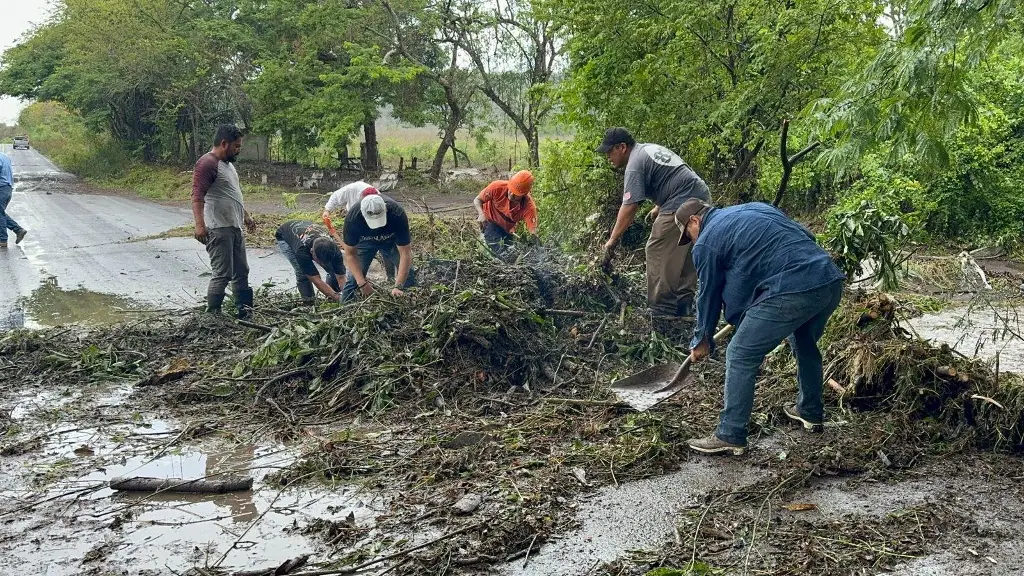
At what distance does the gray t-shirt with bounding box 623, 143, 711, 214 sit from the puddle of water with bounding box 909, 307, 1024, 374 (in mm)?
2186

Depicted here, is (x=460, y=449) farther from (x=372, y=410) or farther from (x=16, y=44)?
(x=16, y=44)

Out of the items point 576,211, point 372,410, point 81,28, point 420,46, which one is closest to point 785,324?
point 372,410

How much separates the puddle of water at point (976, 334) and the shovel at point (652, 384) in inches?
74.5

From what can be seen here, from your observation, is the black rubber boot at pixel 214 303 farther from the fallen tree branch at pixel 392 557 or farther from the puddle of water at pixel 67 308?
the fallen tree branch at pixel 392 557

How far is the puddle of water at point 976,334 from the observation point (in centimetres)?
632

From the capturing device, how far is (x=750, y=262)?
15.4 feet

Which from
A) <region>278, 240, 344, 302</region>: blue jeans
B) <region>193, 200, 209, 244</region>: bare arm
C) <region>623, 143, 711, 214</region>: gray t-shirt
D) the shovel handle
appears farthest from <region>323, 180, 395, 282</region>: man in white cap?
the shovel handle

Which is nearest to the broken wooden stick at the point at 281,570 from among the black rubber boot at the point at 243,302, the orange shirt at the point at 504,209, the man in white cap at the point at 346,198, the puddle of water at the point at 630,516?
the puddle of water at the point at 630,516

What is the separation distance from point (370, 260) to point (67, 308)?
418 centimetres

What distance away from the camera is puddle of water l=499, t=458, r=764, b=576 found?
3.81 metres

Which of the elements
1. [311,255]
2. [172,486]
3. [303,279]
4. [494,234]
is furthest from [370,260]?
[172,486]

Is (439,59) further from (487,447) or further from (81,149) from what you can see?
(81,149)

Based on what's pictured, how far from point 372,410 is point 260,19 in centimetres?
2528

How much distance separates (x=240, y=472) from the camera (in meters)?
4.96
